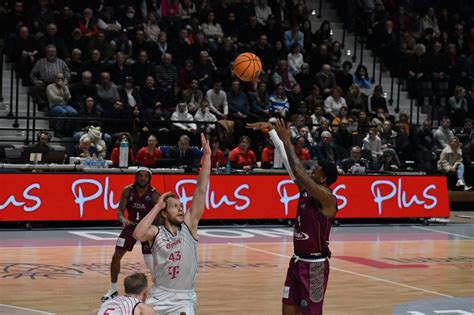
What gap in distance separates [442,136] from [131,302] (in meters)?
19.8

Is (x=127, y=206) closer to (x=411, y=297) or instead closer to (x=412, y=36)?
(x=411, y=297)

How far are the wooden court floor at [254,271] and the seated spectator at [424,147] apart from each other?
4.59m

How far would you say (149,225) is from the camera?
8883mm

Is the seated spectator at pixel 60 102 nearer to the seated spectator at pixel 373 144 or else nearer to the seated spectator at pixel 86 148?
the seated spectator at pixel 86 148

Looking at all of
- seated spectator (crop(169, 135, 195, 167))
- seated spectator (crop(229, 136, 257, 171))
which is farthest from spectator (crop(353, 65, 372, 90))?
seated spectator (crop(169, 135, 195, 167))

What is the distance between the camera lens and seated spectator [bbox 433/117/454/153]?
2619cm

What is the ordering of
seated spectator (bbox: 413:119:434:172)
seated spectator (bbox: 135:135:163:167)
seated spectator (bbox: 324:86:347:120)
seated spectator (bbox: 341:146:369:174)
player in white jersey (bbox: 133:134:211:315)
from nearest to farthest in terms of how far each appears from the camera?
player in white jersey (bbox: 133:134:211:315), seated spectator (bbox: 135:135:163:167), seated spectator (bbox: 341:146:369:174), seated spectator (bbox: 413:119:434:172), seated spectator (bbox: 324:86:347:120)

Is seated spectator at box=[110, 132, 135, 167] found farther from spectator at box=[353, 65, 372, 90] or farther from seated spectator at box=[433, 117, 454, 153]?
spectator at box=[353, 65, 372, 90]

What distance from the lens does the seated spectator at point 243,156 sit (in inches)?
856

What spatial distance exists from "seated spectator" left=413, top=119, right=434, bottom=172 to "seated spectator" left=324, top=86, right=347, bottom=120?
2.03 m

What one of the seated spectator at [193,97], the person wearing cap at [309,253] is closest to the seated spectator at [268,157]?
the seated spectator at [193,97]

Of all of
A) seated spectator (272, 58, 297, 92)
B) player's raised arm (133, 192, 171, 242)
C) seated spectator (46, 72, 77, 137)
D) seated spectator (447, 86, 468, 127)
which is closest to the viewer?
player's raised arm (133, 192, 171, 242)

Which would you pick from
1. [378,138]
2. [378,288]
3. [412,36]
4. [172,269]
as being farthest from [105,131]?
[172,269]

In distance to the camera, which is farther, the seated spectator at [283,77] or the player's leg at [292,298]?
the seated spectator at [283,77]
